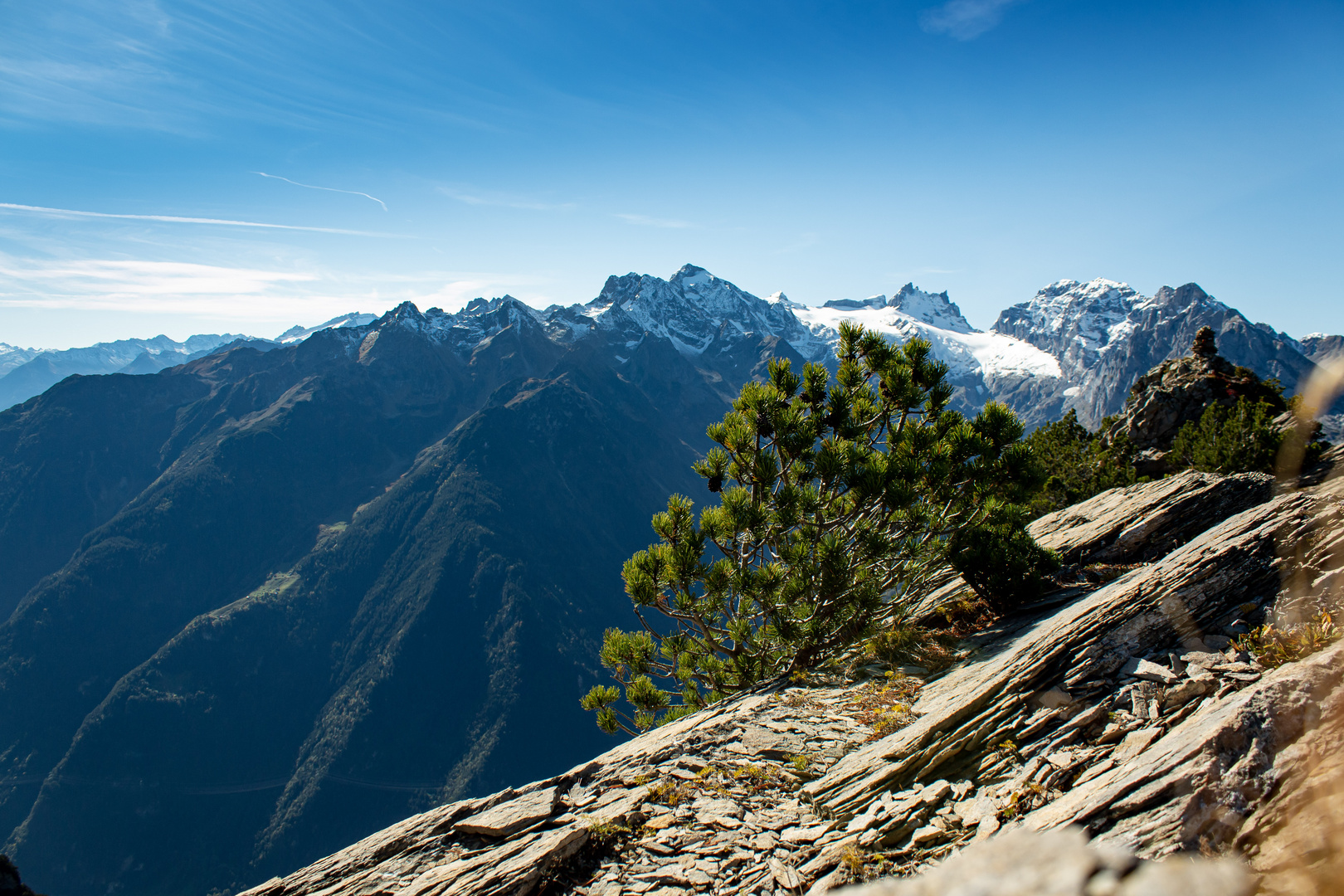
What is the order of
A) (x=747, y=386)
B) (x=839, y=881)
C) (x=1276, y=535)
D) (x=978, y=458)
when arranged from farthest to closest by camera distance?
(x=978, y=458), (x=747, y=386), (x=1276, y=535), (x=839, y=881)

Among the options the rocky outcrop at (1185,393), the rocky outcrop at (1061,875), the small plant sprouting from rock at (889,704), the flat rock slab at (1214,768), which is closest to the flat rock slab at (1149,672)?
the flat rock slab at (1214,768)

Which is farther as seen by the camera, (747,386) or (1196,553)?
(747,386)

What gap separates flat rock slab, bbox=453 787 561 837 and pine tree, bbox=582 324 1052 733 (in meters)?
4.27

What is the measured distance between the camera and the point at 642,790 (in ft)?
39.4

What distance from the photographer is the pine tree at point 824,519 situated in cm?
1653

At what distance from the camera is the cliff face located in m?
6.71

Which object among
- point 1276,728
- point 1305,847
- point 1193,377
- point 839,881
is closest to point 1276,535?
point 1276,728

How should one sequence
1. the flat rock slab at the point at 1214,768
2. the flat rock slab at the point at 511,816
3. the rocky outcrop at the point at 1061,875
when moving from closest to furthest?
the rocky outcrop at the point at 1061,875 → the flat rock slab at the point at 1214,768 → the flat rock slab at the point at 511,816

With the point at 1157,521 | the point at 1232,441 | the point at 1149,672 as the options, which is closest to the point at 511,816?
the point at 1149,672

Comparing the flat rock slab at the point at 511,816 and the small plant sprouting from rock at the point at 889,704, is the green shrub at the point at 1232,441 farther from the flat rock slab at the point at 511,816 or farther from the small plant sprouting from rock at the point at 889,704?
the flat rock slab at the point at 511,816

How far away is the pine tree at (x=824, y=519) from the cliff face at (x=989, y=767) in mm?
3114

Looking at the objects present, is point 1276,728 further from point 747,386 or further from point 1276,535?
point 747,386

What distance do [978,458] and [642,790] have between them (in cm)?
1355

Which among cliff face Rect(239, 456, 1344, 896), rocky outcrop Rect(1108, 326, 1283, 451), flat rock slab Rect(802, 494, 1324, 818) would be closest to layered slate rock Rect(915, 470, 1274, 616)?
cliff face Rect(239, 456, 1344, 896)
